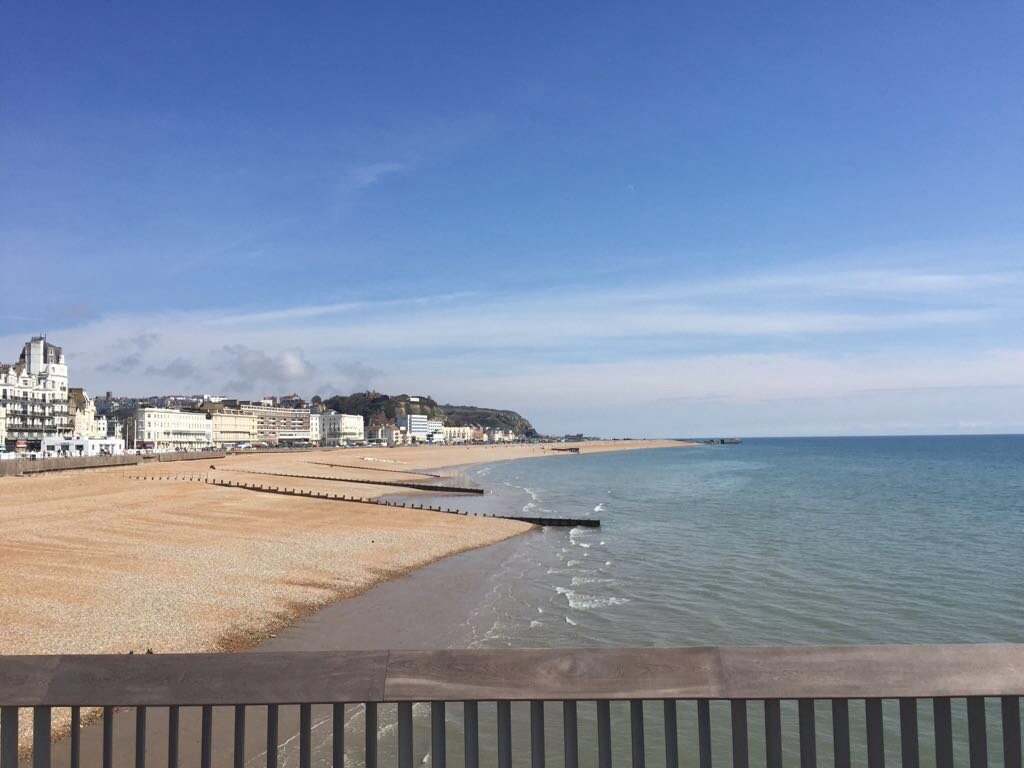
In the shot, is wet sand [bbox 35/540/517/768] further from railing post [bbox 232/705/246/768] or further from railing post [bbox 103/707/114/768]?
railing post [bbox 232/705/246/768]

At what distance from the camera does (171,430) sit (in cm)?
16500

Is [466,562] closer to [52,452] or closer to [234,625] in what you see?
[234,625]

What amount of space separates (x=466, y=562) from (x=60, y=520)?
55.7 feet

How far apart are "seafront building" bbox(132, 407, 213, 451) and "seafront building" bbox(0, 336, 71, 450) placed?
3781 centimetres

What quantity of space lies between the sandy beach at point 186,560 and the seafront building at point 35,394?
213 ft

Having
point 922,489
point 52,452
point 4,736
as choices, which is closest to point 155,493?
point 4,736

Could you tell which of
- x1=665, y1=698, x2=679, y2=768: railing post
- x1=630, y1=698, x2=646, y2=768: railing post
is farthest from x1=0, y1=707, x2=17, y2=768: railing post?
x1=665, y1=698, x2=679, y2=768: railing post

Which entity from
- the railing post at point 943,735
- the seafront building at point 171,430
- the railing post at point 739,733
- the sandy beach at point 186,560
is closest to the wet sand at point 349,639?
the sandy beach at point 186,560

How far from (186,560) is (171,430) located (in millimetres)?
155782

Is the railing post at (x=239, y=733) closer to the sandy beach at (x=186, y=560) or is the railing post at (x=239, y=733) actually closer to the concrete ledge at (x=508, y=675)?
the concrete ledge at (x=508, y=675)

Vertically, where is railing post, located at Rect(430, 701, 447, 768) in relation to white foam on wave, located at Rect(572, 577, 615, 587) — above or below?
above

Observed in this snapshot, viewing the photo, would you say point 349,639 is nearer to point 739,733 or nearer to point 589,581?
point 589,581

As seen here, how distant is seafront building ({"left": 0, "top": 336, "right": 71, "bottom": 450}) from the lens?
335 feet

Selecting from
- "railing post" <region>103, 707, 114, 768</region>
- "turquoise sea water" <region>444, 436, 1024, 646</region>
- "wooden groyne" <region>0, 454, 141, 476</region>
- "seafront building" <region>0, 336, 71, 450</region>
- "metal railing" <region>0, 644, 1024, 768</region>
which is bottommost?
"turquoise sea water" <region>444, 436, 1024, 646</region>
